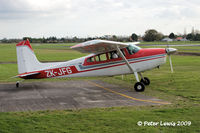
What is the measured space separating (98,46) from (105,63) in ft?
4.80

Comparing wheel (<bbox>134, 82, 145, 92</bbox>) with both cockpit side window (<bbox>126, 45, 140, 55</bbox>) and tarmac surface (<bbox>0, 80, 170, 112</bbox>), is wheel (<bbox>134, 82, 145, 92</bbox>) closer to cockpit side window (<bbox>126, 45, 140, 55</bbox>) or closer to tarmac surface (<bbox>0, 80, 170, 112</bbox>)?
tarmac surface (<bbox>0, 80, 170, 112</bbox>)

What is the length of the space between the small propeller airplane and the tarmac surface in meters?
0.86

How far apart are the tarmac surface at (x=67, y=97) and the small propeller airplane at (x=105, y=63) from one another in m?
0.86

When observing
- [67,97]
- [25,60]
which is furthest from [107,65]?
[25,60]

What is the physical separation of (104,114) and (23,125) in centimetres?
265

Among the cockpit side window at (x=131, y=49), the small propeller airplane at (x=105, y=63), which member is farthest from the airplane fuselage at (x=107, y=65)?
the cockpit side window at (x=131, y=49)

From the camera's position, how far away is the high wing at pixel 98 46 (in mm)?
11477

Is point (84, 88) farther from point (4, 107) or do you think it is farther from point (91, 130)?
point (91, 130)

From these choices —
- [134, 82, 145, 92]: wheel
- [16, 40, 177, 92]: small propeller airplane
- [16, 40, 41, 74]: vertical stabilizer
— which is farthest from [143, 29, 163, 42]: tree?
[134, 82, 145, 92]: wheel

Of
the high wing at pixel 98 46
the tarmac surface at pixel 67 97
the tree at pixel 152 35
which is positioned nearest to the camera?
the tarmac surface at pixel 67 97

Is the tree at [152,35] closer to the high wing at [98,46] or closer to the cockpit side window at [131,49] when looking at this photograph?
the cockpit side window at [131,49]

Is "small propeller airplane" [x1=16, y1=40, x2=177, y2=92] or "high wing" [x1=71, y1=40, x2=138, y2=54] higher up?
"high wing" [x1=71, y1=40, x2=138, y2=54]

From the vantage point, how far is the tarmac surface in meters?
9.73

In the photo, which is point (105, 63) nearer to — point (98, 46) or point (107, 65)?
point (107, 65)
